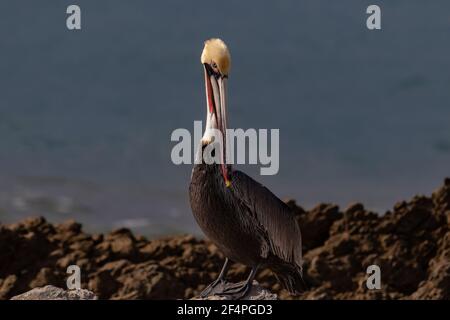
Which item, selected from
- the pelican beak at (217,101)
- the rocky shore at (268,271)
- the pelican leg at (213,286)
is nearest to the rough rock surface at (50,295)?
the pelican leg at (213,286)

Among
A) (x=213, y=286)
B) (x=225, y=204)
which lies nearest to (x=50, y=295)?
(x=213, y=286)

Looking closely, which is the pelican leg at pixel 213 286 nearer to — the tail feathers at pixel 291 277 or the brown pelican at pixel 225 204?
the brown pelican at pixel 225 204

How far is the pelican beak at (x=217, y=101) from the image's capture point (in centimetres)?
784

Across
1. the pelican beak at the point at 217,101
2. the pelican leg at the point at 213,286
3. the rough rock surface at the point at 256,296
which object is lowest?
the rough rock surface at the point at 256,296

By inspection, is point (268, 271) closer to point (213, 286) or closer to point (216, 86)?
point (213, 286)

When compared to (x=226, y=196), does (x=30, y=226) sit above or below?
above

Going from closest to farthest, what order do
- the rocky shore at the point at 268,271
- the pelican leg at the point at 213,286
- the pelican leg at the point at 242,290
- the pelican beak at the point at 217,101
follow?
the pelican beak at the point at 217,101 < the pelican leg at the point at 242,290 < the pelican leg at the point at 213,286 < the rocky shore at the point at 268,271

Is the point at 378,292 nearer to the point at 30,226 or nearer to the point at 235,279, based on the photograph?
the point at 235,279

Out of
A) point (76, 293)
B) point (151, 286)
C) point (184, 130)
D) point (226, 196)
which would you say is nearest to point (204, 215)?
point (226, 196)

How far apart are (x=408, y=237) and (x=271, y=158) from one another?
765cm

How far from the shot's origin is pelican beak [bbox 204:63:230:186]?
784 centimetres

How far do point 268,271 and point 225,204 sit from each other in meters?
6.55

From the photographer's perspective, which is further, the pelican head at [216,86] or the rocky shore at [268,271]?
the rocky shore at [268,271]
